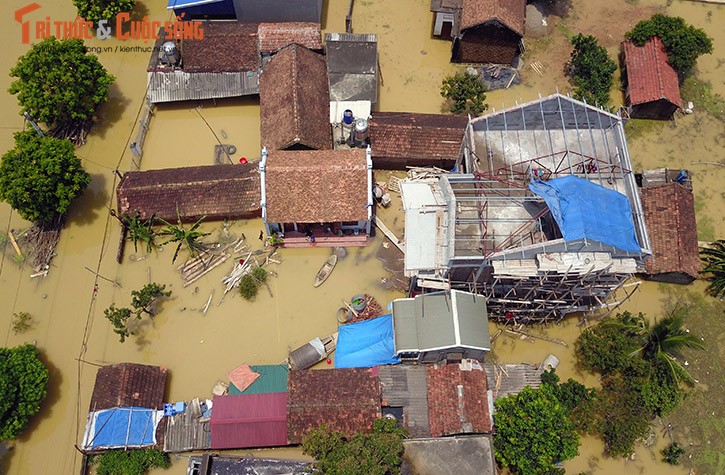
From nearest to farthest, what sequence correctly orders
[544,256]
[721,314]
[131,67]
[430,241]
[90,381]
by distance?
[544,256], [430,241], [90,381], [721,314], [131,67]

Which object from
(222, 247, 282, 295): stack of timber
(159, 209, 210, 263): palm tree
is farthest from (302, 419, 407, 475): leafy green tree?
(159, 209, 210, 263): palm tree

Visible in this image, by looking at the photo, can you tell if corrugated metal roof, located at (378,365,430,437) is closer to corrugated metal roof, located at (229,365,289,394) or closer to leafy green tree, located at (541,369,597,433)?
corrugated metal roof, located at (229,365,289,394)

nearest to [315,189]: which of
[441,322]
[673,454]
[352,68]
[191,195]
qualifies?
[191,195]

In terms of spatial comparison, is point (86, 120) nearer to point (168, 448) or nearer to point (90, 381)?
point (90, 381)

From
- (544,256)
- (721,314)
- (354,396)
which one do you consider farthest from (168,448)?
(721,314)

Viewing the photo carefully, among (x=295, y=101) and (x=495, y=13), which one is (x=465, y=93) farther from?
(x=295, y=101)
